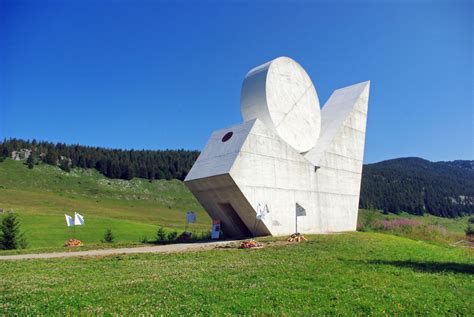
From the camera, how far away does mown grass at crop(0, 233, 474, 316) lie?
320 inches

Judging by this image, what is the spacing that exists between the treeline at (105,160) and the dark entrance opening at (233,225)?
111142mm

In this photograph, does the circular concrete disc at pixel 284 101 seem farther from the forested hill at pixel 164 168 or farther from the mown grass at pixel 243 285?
the forested hill at pixel 164 168

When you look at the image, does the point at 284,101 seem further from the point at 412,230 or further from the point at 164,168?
the point at 164,168

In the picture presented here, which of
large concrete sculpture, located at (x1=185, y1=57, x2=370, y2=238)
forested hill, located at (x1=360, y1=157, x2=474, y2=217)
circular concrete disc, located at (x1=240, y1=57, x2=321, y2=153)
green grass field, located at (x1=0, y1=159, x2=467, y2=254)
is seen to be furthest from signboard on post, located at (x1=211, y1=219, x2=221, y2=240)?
forested hill, located at (x1=360, y1=157, x2=474, y2=217)

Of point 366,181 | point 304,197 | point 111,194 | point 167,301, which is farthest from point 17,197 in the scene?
point 366,181

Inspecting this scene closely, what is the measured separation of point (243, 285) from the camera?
10.3m

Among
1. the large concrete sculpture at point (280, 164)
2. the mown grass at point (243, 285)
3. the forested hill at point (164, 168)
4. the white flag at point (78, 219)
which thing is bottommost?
the mown grass at point (243, 285)

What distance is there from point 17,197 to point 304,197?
238 ft

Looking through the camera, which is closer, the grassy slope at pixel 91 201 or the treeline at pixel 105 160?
the grassy slope at pixel 91 201

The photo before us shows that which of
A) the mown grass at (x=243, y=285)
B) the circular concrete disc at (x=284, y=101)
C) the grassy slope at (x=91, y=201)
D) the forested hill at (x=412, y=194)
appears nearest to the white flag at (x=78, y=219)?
the mown grass at (x=243, y=285)

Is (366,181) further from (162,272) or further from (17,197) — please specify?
(162,272)

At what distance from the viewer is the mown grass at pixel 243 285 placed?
8133mm

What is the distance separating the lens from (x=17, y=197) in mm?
82688

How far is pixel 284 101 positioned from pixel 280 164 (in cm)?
517
